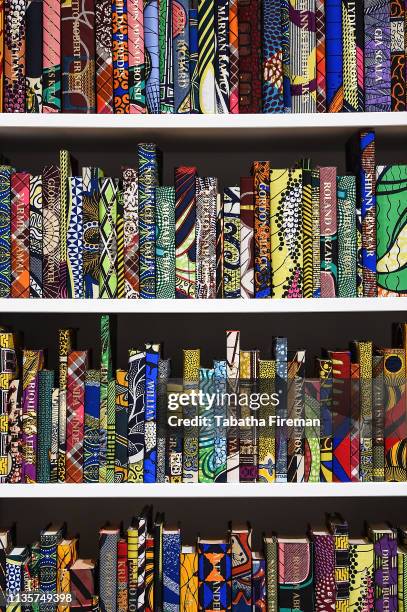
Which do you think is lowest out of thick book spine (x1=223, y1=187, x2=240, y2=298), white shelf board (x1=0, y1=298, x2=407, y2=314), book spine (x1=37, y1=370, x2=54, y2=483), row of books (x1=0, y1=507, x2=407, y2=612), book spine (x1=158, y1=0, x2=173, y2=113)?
row of books (x1=0, y1=507, x2=407, y2=612)

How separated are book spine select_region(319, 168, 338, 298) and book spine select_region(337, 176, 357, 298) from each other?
0.5 inches

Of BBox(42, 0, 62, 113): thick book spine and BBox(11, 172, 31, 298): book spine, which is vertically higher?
BBox(42, 0, 62, 113): thick book spine

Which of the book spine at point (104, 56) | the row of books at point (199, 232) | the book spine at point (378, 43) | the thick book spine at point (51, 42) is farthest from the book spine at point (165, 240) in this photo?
the book spine at point (378, 43)

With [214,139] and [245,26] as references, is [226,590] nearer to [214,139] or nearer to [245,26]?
[214,139]

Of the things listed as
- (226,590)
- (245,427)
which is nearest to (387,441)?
(245,427)

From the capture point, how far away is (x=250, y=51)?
1.15 metres

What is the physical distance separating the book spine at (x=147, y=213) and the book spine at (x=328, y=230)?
13.2 inches

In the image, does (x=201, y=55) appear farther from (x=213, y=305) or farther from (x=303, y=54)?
(x=213, y=305)

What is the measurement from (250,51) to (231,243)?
0.38 m

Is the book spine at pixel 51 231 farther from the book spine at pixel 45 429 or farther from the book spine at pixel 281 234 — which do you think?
the book spine at pixel 281 234

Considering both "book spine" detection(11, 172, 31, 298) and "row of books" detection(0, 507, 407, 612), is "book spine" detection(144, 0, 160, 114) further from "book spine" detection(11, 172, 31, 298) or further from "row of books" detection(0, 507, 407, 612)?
"row of books" detection(0, 507, 407, 612)

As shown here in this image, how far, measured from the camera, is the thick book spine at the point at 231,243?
3.78ft

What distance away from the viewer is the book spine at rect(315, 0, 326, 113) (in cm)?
115

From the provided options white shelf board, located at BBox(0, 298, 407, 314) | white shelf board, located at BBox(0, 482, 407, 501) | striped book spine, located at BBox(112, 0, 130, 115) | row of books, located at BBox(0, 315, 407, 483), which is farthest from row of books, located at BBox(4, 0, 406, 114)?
white shelf board, located at BBox(0, 482, 407, 501)
